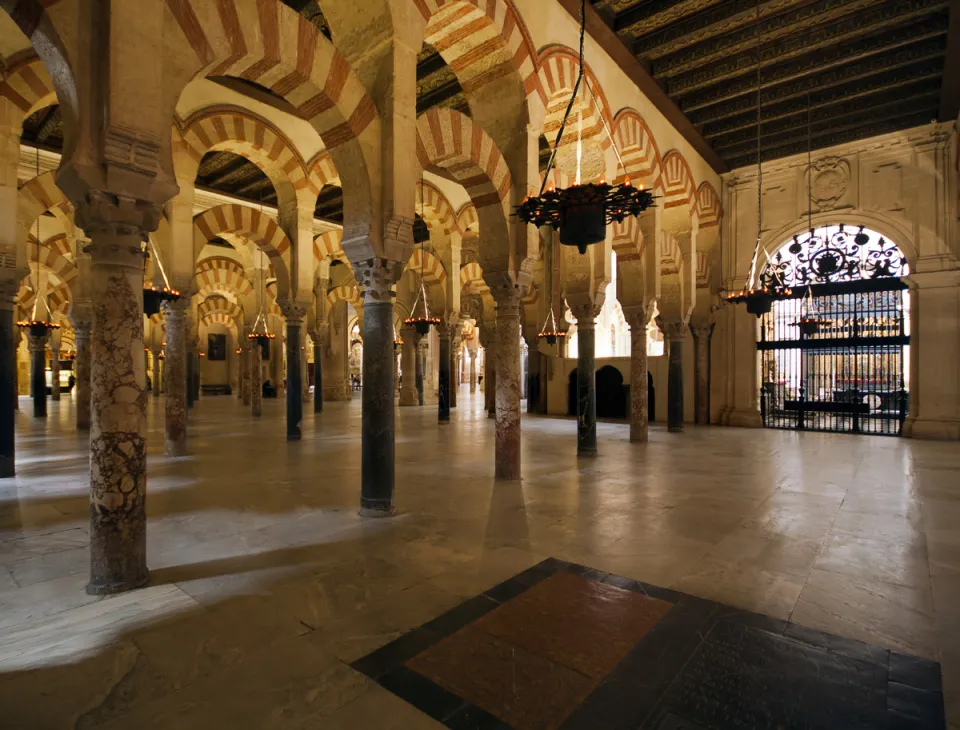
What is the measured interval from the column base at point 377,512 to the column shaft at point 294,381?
13.8 ft

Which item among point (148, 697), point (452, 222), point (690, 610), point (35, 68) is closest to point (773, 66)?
point (452, 222)

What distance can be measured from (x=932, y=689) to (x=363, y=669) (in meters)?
1.94

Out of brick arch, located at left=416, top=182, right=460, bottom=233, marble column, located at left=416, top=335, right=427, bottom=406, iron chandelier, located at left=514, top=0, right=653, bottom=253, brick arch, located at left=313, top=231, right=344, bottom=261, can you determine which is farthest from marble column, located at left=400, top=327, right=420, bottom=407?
iron chandelier, located at left=514, top=0, right=653, bottom=253

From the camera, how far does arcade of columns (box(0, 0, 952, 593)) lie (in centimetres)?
245

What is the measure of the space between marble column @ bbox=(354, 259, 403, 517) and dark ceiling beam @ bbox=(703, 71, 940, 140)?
23.5ft

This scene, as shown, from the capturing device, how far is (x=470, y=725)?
1579mm

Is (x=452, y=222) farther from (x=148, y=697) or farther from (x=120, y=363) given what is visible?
(x=148, y=697)

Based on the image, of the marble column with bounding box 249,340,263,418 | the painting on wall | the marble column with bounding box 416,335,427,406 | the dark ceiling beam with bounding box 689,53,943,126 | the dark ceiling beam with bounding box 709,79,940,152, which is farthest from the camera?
the painting on wall

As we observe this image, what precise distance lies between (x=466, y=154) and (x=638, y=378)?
179 inches

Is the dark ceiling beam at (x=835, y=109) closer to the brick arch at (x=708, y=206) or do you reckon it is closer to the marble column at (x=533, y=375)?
the brick arch at (x=708, y=206)

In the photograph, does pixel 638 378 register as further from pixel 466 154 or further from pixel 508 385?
pixel 466 154

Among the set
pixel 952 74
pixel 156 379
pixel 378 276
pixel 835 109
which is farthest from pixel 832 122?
pixel 156 379

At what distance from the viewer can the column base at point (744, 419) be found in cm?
1003

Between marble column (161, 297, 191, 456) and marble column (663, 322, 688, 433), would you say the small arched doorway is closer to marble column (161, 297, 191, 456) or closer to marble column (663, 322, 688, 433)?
marble column (663, 322, 688, 433)
